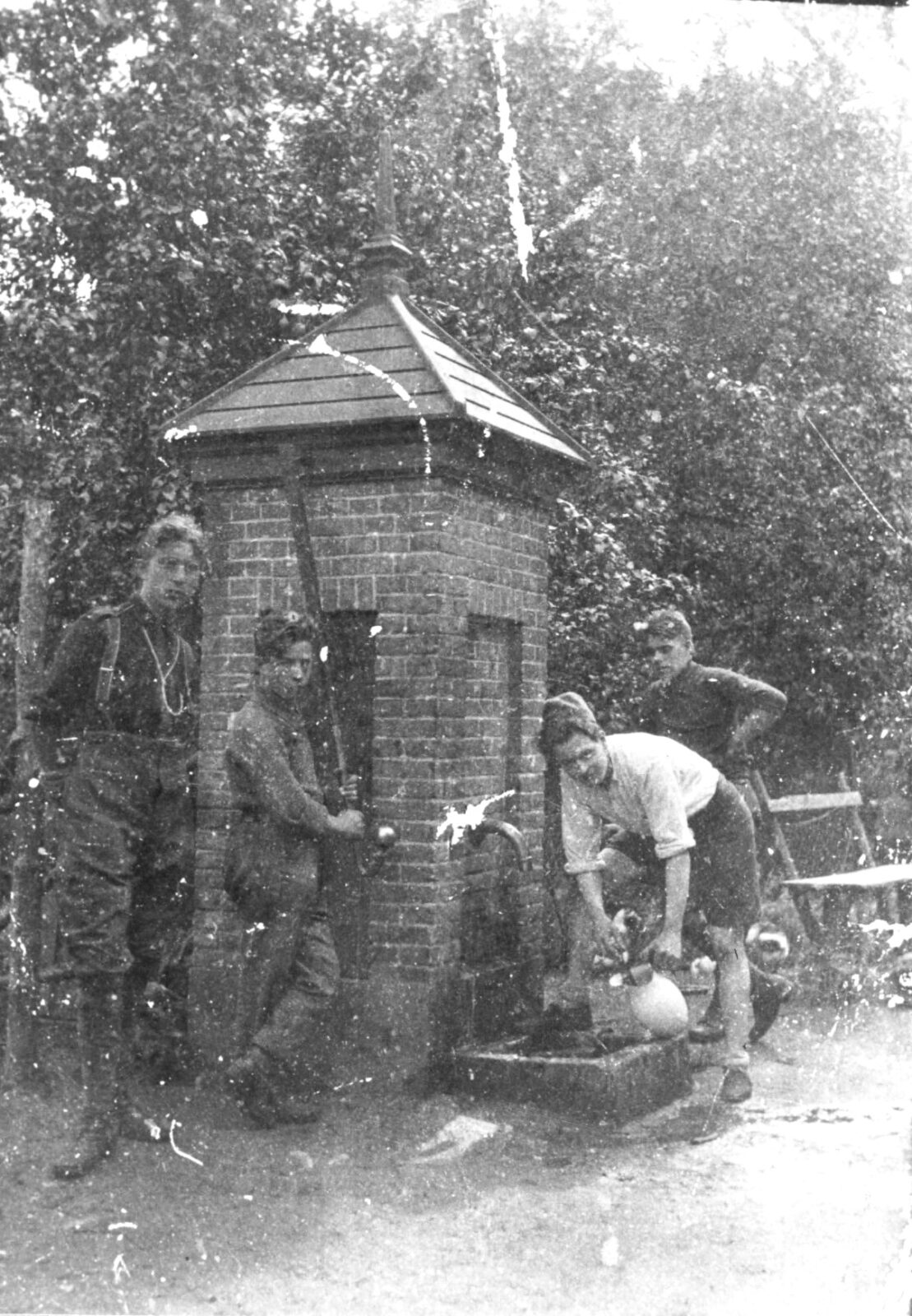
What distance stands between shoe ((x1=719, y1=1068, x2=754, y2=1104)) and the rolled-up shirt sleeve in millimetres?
957

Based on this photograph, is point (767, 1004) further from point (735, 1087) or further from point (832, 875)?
point (832, 875)

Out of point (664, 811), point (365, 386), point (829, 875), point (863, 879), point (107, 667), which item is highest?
point (365, 386)

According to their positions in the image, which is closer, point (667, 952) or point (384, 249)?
point (667, 952)

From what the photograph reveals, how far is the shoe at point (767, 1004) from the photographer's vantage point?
6344 millimetres

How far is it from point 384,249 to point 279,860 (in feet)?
8.91

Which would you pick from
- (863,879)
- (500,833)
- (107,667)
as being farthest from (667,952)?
(863,879)

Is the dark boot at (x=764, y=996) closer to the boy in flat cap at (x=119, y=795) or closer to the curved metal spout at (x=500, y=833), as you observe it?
the curved metal spout at (x=500, y=833)

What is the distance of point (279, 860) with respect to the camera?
503 centimetres

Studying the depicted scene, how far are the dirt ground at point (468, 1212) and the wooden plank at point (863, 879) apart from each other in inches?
92.7

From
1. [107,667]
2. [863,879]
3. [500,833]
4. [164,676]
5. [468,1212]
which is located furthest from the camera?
[863,879]

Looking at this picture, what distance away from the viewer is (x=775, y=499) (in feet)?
34.0

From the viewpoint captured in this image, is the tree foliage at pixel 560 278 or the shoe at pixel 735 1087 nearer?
the shoe at pixel 735 1087

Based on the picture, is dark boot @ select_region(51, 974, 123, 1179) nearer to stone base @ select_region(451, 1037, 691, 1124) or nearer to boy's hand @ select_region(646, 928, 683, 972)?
stone base @ select_region(451, 1037, 691, 1124)

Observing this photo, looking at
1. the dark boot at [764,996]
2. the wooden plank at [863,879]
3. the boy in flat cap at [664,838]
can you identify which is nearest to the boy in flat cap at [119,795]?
the boy in flat cap at [664,838]
